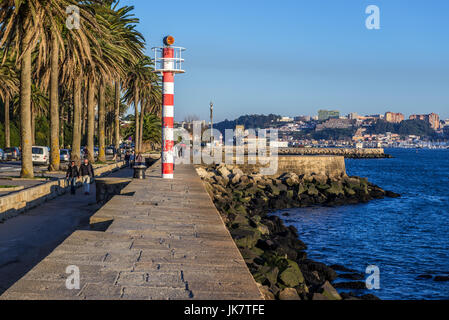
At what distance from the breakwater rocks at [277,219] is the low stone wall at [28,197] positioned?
22.5ft

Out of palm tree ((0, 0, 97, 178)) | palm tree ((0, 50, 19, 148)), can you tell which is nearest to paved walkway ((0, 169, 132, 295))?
palm tree ((0, 0, 97, 178))

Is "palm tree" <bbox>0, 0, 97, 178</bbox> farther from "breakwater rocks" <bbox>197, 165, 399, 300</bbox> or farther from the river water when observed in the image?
the river water

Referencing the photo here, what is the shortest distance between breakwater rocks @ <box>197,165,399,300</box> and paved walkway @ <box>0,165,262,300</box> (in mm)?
1873

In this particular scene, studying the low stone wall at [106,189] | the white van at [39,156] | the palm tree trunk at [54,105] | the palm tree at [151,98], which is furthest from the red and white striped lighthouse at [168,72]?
the palm tree at [151,98]

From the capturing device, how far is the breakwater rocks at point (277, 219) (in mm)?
11125

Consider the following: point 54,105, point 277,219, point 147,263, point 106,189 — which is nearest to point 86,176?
point 106,189

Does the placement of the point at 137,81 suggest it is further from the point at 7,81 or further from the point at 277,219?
the point at 277,219

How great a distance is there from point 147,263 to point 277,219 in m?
17.9

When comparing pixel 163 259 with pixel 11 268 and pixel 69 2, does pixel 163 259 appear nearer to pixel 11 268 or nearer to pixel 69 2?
pixel 11 268

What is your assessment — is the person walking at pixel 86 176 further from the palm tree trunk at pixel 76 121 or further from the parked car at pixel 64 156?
the parked car at pixel 64 156

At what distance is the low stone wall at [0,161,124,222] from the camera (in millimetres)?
15242

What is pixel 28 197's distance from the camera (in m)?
17.5

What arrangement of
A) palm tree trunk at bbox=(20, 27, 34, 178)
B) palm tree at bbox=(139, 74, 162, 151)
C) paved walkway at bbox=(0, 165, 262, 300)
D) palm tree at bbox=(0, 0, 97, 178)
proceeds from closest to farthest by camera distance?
paved walkway at bbox=(0, 165, 262, 300) < palm tree at bbox=(0, 0, 97, 178) < palm tree trunk at bbox=(20, 27, 34, 178) < palm tree at bbox=(139, 74, 162, 151)
